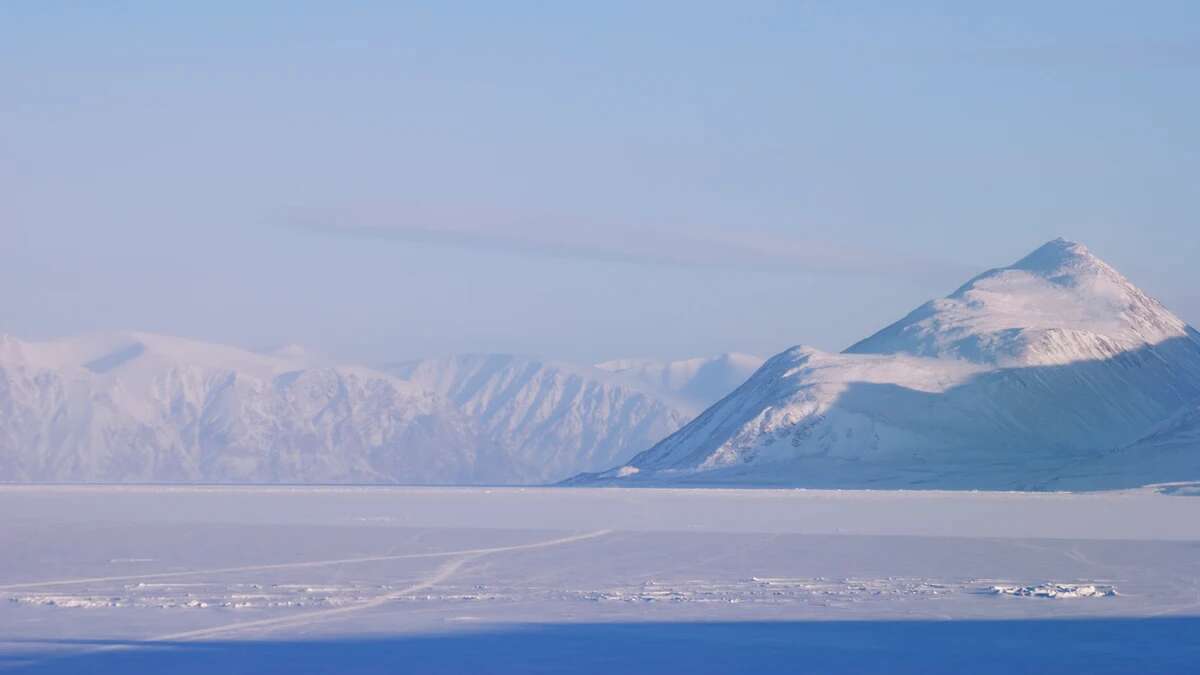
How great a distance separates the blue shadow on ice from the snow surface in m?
0.08

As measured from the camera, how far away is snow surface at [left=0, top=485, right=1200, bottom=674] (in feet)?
88.7

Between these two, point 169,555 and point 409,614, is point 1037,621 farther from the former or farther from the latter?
point 169,555

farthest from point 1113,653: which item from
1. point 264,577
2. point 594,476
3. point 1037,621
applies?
point 594,476

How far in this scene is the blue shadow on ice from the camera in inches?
1027

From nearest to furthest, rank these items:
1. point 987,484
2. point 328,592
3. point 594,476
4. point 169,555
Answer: point 328,592, point 169,555, point 987,484, point 594,476

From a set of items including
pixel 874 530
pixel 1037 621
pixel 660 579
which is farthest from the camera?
pixel 874 530

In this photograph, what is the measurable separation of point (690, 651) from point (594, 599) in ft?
21.9

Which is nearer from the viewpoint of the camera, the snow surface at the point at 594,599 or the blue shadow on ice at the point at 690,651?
the blue shadow on ice at the point at 690,651

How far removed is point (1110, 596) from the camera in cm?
3522

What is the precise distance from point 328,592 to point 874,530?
28118 millimetres

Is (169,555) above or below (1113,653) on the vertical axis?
above

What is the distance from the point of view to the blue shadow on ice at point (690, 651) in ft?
85.6

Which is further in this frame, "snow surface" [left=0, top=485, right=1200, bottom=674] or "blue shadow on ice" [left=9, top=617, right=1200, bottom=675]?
"snow surface" [left=0, top=485, right=1200, bottom=674]

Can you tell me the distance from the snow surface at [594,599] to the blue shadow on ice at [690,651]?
8 centimetres
